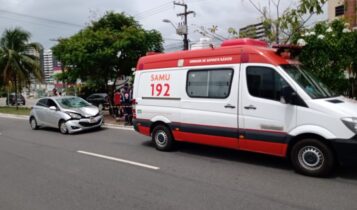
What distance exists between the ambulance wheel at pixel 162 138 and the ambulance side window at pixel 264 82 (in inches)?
104

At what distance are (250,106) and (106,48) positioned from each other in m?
11.6

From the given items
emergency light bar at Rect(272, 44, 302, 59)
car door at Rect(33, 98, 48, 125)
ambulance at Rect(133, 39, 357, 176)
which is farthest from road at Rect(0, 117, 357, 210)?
car door at Rect(33, 98, 48, 125)

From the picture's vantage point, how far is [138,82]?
9422mm

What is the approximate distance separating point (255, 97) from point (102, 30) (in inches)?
514

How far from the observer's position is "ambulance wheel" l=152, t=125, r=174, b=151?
874 centimetres

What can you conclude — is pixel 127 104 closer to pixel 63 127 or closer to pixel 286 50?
pixel 63 127

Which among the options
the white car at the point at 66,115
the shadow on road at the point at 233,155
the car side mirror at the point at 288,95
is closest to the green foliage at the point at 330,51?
the shadow on road at the point at 233,155

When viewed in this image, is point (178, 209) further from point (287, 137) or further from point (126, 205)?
point (287, 137)

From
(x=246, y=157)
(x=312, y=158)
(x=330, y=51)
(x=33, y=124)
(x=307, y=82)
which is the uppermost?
(x=330, y=51)

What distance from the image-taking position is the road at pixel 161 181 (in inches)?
204

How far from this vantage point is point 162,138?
29.2ft

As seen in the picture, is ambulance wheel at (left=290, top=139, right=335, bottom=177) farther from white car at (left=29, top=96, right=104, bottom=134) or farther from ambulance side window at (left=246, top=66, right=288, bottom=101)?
white car at (left=29, top=96, right=104, bottom=134)

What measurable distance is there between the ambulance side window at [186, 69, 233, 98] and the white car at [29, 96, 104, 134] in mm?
6369

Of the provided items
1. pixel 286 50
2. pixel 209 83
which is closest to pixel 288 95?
pixel 286 50
